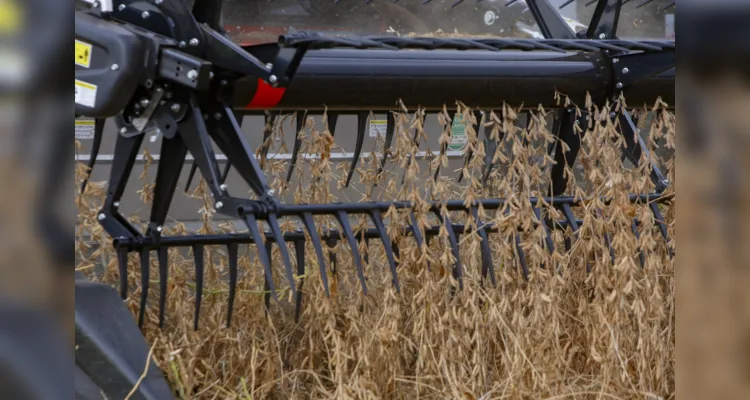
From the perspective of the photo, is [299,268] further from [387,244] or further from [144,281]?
[144,281]

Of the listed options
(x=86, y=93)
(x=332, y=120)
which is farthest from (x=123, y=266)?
(x=332, y=120)

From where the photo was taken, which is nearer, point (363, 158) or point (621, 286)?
point (621, 286)

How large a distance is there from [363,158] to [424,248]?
60cm

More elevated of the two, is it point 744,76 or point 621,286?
point 744,76

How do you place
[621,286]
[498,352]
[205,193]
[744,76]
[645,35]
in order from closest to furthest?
[744,76] → [621,286] → [498,352] → [205,193] → [645,35]

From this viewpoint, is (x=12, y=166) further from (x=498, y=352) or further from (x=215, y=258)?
(x=215, y=258)

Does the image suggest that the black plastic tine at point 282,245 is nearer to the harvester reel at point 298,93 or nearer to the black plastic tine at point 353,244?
the harvester reel at point 298,93

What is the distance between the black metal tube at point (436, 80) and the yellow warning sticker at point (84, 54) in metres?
0.41

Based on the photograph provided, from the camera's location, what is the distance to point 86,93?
225 cm

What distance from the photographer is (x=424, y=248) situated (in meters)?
2.44

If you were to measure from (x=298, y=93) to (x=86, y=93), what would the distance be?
2.09ft

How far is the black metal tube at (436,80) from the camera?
8.78 feet

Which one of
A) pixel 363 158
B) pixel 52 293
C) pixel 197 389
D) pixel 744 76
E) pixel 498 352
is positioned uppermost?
pixel 744 76

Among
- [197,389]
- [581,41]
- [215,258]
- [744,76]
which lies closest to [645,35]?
[581,41]
